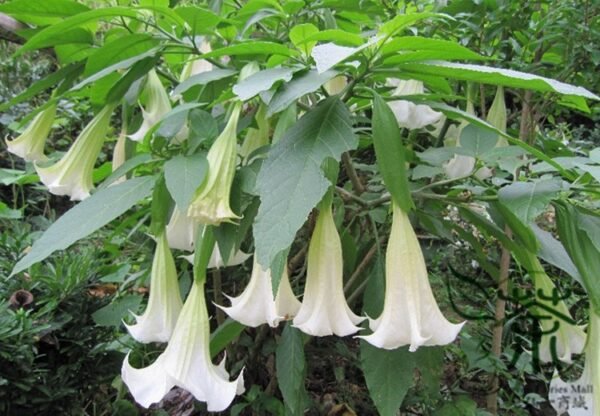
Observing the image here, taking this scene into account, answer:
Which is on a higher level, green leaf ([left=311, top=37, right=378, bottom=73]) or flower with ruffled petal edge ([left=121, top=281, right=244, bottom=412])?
green leaf ([left=311, top=37, right=378, bottom=73])

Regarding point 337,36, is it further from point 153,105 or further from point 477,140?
point 153,105

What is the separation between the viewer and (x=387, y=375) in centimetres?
80

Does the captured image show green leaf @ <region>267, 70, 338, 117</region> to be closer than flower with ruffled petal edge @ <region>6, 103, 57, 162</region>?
Yes

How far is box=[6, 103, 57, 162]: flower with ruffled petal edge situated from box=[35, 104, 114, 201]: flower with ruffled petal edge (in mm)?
65

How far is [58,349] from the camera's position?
1.09 metres

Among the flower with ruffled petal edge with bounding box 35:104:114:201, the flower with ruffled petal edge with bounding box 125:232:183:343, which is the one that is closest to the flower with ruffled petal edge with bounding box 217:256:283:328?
the flower with ruffled petal edge with bounding box 125:232:183:343

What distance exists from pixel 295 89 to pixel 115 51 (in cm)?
37

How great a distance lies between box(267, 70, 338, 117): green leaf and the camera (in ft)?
1.89

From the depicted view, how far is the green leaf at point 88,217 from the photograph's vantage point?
2.12 feet

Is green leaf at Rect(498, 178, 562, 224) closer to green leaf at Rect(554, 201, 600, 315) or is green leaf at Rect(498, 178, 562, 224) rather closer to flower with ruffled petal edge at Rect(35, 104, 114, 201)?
green leaf at Rect(554, 201, 600, 315)

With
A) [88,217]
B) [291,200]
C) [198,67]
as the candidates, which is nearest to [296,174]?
[291,200]

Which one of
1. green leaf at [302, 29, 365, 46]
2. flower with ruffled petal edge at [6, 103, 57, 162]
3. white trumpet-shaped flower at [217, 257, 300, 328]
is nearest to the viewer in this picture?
green leaf at [302, 29, 365, 46]

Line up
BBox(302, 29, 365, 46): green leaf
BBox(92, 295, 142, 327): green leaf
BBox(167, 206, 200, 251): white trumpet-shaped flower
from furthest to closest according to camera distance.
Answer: BBox(92, 295, 142, 327): green leaf, BBox(167, 206, 200, 251): white trumpet-shaped flower, BBox(302, 29, 365, 46): green leaf

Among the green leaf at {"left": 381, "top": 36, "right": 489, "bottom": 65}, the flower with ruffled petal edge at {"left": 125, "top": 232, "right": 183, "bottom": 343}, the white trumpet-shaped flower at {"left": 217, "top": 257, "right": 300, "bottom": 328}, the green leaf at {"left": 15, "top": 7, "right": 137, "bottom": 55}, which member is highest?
the green leaf at {"left": 15, "top": 7, "right": 137, "bottom": 55}
